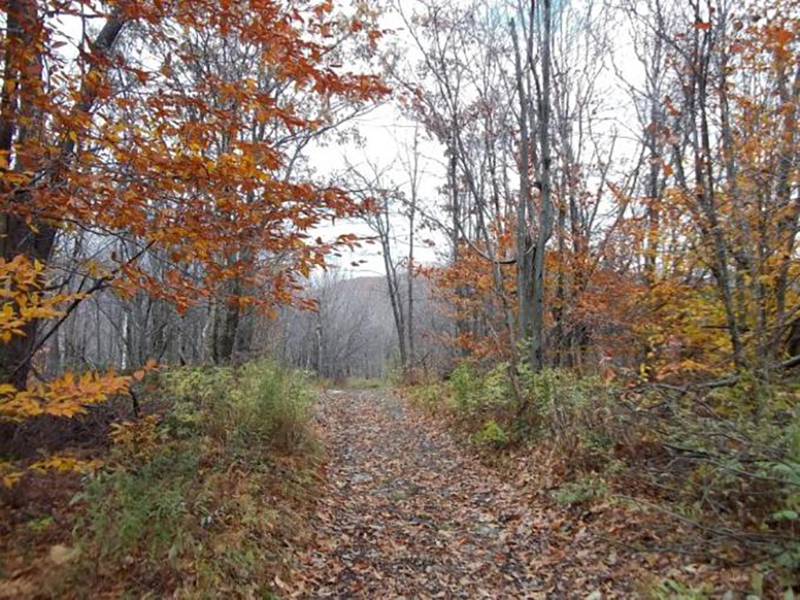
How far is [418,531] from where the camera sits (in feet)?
16.2

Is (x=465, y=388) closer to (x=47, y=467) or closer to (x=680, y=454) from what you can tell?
(x=680, y=454)

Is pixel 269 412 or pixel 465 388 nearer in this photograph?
pixel 269 412

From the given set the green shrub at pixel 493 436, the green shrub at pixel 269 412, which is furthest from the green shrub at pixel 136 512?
the green shrub at pixel 493 436

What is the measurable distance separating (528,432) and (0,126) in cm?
685

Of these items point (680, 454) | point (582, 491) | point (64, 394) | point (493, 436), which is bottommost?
point (582, 491)

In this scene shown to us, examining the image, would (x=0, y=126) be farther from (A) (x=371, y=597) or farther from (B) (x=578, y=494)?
(B) (x=578, y=494)

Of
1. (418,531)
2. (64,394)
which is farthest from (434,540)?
(64,394)

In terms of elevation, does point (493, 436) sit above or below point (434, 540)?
above

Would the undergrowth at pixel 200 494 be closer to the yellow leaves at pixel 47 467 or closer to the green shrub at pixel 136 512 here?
the green shrub at pixel 136 512

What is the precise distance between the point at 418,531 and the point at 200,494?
215 centimetres

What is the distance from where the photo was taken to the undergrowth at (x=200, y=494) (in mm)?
3527

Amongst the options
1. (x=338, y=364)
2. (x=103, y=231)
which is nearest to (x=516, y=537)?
(x=103, y=231)

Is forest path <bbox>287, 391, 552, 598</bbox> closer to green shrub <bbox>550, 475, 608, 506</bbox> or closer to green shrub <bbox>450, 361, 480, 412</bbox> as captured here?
green shrub <bbox>550, 475, 608, 506</bbox>

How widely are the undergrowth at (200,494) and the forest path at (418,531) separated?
0.44m
